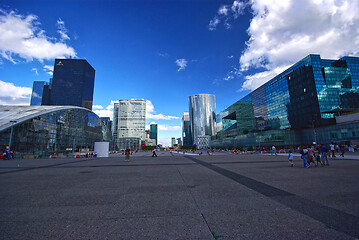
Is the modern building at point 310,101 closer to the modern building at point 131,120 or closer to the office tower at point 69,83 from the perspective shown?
the modern building at point 131,120

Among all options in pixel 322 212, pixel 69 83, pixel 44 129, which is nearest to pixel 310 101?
pixel 322 212

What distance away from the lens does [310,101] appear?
57.6 metres

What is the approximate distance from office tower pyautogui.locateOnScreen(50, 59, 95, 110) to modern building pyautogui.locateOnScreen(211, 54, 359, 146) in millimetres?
180892

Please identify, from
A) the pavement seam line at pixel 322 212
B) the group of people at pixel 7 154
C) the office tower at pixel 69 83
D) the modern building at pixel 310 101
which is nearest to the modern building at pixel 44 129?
the group of people at pixel 7 154

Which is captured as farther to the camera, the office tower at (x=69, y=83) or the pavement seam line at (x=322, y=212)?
the office tower at (x=69, y=83)

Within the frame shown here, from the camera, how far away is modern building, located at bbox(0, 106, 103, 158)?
43.5 meters

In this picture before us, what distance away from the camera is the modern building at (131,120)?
173m

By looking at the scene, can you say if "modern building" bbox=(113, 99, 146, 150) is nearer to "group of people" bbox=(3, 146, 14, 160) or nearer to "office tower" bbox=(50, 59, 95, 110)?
"office tower" bbox=(50, 59, 95, 110)

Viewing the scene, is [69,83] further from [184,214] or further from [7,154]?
[184,214]

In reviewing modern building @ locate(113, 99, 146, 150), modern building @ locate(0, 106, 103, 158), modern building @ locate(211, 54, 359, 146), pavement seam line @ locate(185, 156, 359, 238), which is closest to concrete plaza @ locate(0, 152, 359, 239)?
pavement seam line @ locate(185, 156, 359, 238)

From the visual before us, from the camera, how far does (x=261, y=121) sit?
8600cm

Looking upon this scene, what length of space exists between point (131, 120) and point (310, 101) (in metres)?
156

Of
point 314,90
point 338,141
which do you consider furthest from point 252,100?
point 338,141

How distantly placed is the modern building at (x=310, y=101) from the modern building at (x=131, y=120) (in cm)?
12265
